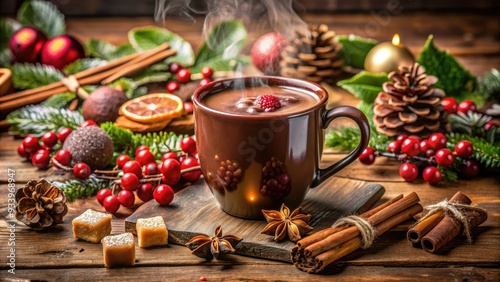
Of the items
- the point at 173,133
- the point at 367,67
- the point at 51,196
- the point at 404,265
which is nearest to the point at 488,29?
the point at 367,67

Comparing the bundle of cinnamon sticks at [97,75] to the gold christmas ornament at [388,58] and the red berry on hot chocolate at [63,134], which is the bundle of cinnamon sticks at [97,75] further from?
the gold christmas ornament at [388,58]

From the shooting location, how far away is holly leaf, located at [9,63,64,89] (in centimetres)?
207

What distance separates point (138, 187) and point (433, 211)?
0.63 metres

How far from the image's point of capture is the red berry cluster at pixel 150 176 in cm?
138

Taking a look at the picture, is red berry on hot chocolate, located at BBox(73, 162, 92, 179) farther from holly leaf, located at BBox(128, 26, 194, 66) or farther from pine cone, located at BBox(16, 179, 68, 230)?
holly leaf, located at BBox(128, 26, 194, 66)

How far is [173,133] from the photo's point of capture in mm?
1722

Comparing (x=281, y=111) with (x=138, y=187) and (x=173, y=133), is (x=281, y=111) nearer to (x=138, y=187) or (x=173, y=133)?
(x=138, y=187)

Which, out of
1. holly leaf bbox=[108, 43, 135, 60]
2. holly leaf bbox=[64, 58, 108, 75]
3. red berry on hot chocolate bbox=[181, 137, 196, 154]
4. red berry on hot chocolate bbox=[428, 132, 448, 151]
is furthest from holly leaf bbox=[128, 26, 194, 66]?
red berry on hot chocolate bbox=[428, 132, 448, 151]

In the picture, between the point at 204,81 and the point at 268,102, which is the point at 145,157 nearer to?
the point at 268,102

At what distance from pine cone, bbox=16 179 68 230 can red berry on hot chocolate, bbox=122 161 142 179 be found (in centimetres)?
16

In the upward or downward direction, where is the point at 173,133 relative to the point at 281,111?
downward

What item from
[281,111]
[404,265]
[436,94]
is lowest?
[404,265]

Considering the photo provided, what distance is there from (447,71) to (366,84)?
285mm

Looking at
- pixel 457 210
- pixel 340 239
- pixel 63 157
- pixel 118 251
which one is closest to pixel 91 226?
pixel 118 251
